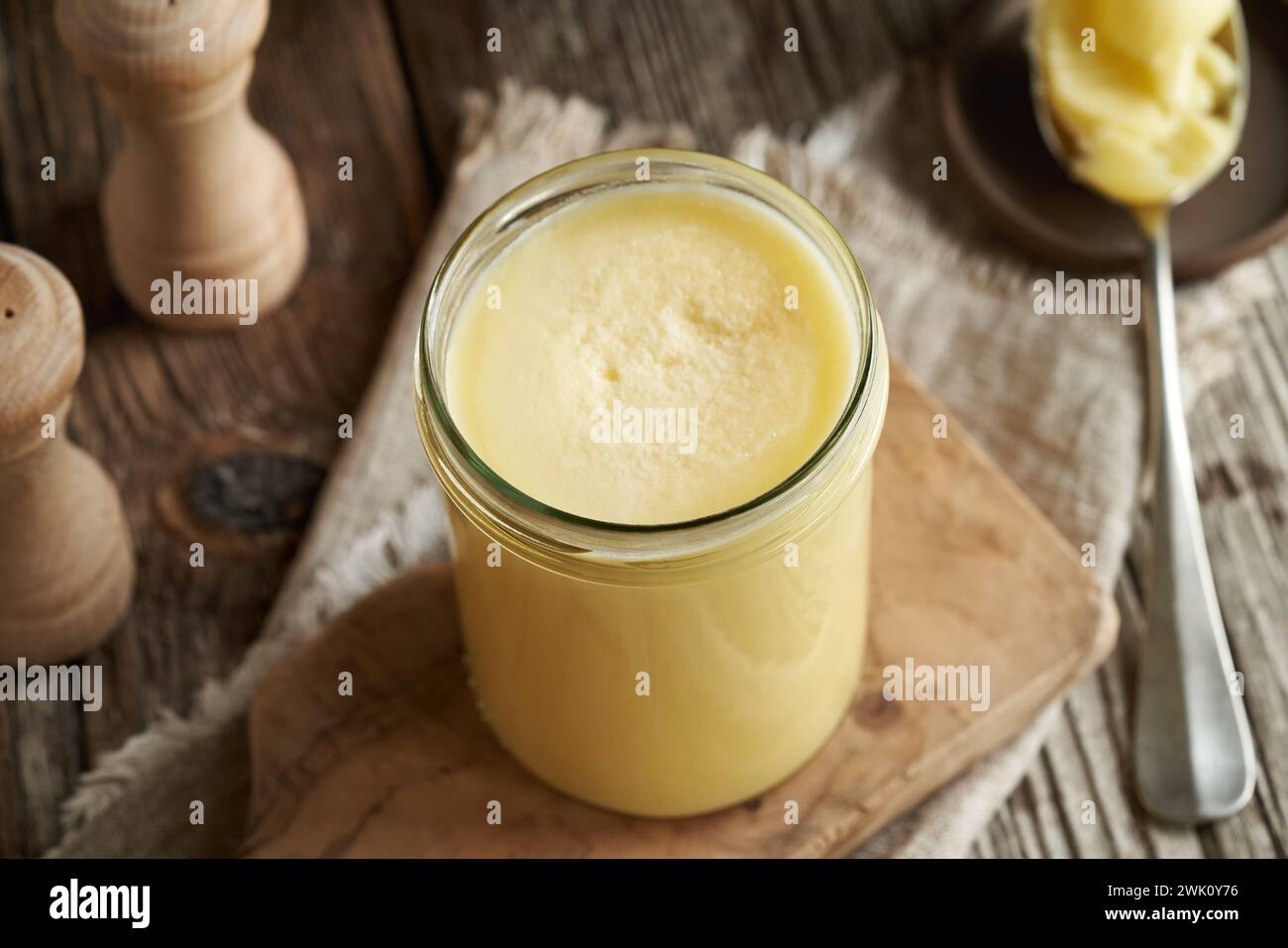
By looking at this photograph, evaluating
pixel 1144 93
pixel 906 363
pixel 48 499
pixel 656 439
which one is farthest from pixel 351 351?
pixel 1144 93

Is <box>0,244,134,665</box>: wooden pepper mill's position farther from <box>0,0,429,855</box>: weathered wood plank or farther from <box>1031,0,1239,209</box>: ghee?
<box>1031,0,1239,209</box>: ghee

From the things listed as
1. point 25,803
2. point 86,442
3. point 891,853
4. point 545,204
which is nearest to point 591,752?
point 891,853

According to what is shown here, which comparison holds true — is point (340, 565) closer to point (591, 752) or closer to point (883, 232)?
point (591, 752)

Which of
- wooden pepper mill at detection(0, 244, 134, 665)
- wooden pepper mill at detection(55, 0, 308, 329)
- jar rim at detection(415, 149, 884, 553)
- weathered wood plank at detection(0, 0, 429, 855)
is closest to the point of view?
jar rim at detection(415, 149, 884, 553)

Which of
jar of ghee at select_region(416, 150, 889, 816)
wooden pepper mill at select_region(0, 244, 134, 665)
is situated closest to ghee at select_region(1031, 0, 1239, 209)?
jar of ghee at select_region(416, 150, 889, 816)

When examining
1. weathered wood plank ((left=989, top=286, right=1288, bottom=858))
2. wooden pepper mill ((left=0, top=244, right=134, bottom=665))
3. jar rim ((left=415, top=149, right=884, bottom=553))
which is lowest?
weathered wood plank ((left=989, top=286, right=1288, bottom=858))

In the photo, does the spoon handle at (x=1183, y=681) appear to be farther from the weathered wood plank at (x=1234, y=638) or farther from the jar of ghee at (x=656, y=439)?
the jar of ghee at (x=656, y=439)

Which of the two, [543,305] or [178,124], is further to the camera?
[178,124]
